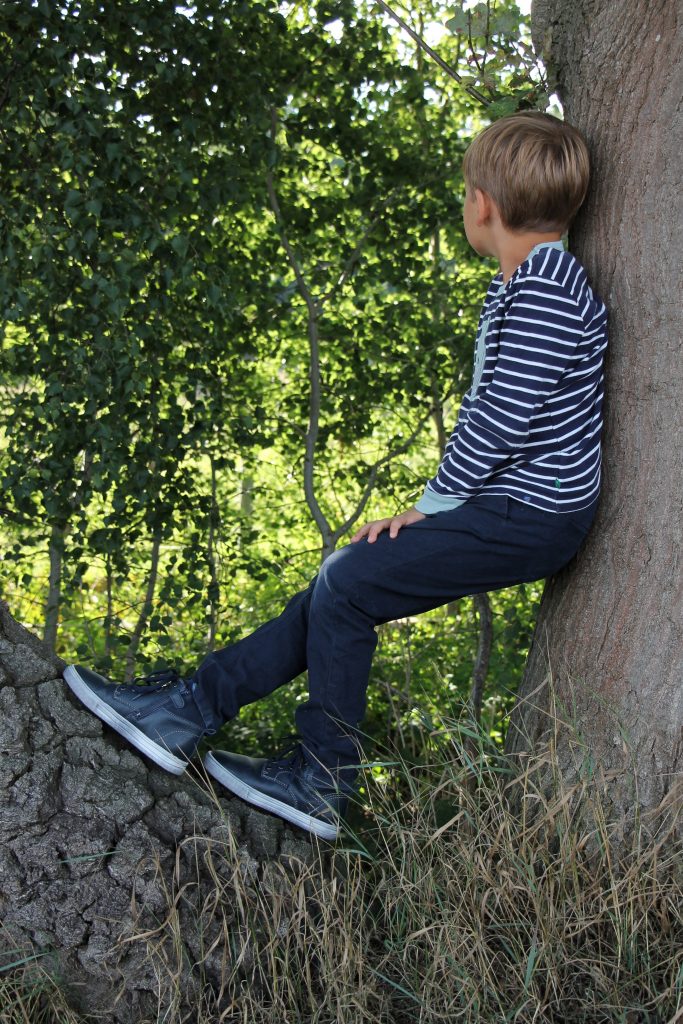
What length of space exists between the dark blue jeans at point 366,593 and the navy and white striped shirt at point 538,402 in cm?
6

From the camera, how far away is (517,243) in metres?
2.43

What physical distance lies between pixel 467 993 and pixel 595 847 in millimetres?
442

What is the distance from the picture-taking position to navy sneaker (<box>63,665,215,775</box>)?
2244 millimetres

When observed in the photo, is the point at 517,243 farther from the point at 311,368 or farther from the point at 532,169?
the point at 311,368

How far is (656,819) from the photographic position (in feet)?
7.44

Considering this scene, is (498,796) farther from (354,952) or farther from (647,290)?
(647,290)

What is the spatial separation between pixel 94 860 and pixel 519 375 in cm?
141

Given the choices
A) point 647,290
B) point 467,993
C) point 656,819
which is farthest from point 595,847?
point 647,290

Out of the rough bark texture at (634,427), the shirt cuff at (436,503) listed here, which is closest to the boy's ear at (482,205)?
the rough bark texture at (634,427)

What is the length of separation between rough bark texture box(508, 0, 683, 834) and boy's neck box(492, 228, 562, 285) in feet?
0.37

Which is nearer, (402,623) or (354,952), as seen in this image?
(354,952)

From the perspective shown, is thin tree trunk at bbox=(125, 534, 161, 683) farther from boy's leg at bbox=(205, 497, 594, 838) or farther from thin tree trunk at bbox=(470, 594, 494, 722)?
boy's leg at bbox=(205, 497, 594, 838)

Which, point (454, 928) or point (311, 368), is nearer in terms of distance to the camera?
point (454, 928)

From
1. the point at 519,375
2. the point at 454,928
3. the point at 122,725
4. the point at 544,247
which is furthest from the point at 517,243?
the point at 454,928
